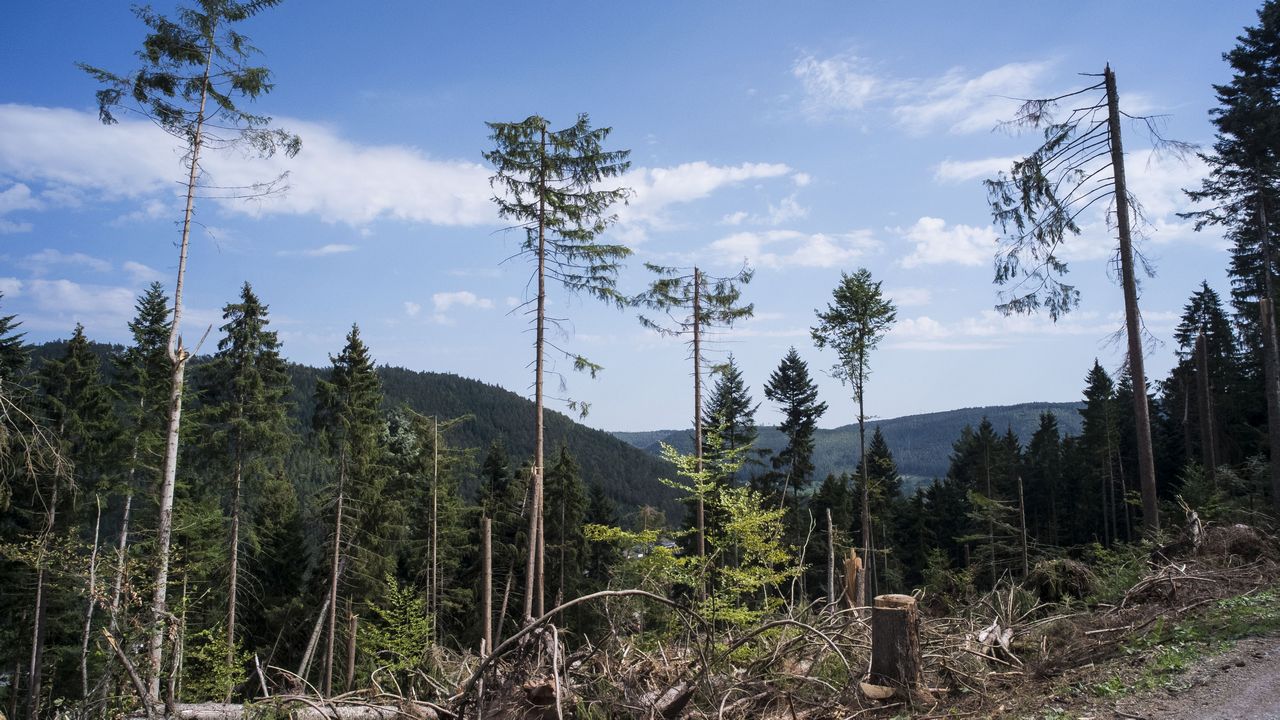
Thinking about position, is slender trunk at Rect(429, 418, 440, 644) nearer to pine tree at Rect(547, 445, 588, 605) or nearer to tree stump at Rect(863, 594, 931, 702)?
pine tree at Rect(547, 445, 588, 605)

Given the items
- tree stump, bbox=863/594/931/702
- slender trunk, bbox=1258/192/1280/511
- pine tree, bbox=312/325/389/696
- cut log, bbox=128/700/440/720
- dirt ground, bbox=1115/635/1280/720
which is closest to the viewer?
dirt ground, bbox=1115/635/1280/720

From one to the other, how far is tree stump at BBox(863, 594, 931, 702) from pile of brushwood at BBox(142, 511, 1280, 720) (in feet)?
0.28

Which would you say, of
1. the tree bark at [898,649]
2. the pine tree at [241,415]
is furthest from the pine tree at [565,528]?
the tree bark at [898,649]

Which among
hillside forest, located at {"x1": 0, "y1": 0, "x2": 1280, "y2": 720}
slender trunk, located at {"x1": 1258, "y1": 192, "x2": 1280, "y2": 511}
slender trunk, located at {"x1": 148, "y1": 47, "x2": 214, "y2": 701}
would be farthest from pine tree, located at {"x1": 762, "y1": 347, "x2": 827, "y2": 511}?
slender trunk, located at {"x1": 148, "y1": 47, "x2": 214, "y2": 701}

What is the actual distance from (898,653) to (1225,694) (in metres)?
2.27

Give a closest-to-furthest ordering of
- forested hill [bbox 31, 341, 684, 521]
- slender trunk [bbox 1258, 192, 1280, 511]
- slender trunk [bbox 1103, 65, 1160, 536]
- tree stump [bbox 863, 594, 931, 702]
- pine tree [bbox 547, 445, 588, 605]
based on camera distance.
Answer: tree stump [bbox 863, 594, 931, 702], slender trunk [bbox 1103, 65, 1160, 536], slender trunk [bbox 1258, 192, 1280, 511], pine tree [bbox 547, 445, 588, 605], forested hill [bbox 31, 341, 684, 521]

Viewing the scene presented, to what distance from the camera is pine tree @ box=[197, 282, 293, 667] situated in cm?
2092

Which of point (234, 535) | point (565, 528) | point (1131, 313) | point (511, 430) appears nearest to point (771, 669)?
point (1131, 313)

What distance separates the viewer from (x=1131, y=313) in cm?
1238

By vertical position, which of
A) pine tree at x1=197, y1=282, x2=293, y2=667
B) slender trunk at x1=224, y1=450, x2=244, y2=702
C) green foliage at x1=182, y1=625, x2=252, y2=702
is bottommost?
green foliage at x1=182, y1=625, x2=252, y2=702

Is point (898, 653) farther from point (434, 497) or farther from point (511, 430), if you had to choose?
point (511, 430)

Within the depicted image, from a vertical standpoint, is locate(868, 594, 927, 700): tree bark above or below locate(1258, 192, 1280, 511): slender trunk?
below

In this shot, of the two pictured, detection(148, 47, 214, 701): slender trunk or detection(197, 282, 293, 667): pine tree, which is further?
detection(197, 282, 293, 667): pine tree

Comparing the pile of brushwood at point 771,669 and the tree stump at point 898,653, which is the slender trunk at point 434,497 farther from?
the tree stump at point 898,653
